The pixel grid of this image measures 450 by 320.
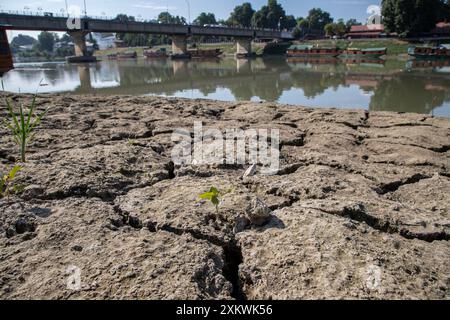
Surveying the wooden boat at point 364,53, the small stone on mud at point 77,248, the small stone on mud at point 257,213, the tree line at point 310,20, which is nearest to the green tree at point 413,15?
the tree line at point 310,20

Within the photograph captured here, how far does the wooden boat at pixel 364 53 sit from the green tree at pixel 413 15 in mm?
11073

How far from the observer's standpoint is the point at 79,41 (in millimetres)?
36406

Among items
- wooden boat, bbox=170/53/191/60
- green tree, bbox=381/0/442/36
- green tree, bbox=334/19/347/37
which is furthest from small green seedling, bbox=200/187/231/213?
green tree, bbox=334/19/347/37

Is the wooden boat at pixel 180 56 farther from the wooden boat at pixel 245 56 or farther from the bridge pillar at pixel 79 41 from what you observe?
the bridge pillar at pixel 79 41

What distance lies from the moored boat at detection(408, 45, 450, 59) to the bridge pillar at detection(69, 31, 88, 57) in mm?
31845

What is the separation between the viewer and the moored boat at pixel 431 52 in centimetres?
2359

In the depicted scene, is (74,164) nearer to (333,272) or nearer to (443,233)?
(333,272)

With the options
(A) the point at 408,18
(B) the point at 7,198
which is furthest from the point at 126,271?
(A) the point at 408,18

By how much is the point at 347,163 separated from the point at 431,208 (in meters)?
0.74

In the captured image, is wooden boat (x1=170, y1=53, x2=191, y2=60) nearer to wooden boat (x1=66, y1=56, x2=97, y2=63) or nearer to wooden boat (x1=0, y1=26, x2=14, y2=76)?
wooden boat (x1=66, y1=56, x2=97, y2=63)

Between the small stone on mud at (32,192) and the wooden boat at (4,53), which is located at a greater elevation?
the wooden boat at (4,53)

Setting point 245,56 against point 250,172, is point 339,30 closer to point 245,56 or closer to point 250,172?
point 245,56
